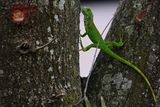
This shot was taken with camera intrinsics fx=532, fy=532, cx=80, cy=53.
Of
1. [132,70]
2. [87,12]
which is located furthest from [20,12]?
[87,12]

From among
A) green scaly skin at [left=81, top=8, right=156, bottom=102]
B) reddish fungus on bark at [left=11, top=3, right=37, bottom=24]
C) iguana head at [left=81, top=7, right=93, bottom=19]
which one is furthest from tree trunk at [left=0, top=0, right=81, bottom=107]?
iguana head at [left=81, top=7, right=93, bottom=19]

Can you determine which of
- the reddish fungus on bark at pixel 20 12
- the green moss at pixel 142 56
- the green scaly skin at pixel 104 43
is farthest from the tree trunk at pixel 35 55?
the green moss at pixel 142 56

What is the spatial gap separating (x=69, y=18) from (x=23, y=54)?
26cm

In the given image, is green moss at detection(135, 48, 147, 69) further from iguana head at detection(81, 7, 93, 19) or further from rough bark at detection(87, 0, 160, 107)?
iguana head at detection(81, 7, 93, 19)

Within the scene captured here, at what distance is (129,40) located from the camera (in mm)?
2375

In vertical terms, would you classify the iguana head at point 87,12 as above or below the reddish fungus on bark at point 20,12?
below

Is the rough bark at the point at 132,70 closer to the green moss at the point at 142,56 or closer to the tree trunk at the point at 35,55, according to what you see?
the green moss at the point at 142,56

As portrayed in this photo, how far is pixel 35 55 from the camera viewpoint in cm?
188

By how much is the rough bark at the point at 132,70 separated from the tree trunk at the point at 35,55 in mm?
369

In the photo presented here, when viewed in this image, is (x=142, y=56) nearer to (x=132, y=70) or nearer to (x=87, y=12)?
(x=132, y=70)

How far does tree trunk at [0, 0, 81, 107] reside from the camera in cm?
→ 185

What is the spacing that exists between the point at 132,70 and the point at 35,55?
22.8 inches

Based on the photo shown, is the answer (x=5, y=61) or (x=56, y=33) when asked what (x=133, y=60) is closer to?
(x=56, y=33)

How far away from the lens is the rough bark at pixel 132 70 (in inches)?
90.2
